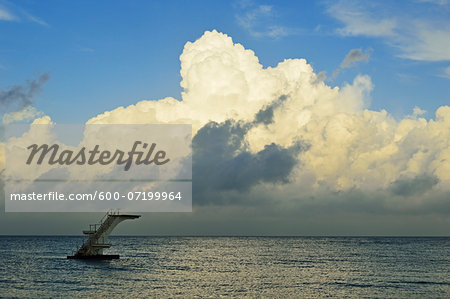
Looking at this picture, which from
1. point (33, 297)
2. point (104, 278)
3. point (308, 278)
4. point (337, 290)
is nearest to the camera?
point (33, 297)

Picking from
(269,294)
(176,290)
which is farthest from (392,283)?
(176,290)

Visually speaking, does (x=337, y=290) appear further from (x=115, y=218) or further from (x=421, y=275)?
(x=115, y=218)

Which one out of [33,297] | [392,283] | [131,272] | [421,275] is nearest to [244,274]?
[131,272]

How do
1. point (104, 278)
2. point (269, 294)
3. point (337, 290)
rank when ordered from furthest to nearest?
point (104, 278) → point (337, 290) → point (269, 294)

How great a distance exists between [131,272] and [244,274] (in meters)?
14.8

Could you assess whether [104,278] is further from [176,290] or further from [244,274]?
[244,274]

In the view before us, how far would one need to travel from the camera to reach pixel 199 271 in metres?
70.6

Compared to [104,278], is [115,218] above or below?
above

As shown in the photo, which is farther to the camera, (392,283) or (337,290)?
(392,283)

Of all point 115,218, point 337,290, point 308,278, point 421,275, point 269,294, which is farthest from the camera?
point 115,218

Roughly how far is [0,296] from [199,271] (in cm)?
3112

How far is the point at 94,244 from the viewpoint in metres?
72.8

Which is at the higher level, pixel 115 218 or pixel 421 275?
pixel 115 218

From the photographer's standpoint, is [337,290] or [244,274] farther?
[244,274]
